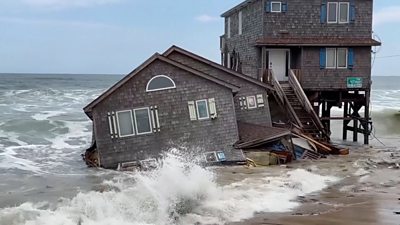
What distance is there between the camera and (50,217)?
14289mm

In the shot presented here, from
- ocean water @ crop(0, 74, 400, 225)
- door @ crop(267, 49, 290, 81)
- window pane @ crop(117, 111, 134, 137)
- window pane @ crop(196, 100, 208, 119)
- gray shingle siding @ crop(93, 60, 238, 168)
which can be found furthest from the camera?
door @ crop(267, 49, 290, 81)

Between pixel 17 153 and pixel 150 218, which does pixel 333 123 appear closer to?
pixel 17 153

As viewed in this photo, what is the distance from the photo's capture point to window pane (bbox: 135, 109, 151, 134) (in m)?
23.8

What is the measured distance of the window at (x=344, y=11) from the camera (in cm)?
3001

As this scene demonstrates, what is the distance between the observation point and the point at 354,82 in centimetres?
2998

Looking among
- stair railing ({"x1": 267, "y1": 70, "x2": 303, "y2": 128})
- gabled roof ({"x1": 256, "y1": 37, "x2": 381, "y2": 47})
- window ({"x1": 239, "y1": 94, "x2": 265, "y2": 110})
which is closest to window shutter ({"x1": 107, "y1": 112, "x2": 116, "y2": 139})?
window ({"x1": 239, "y1": 94, "x2": 265, "y2": 110})

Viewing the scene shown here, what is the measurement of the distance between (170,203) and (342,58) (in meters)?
17.5

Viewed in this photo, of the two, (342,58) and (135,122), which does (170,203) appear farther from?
(342,58)

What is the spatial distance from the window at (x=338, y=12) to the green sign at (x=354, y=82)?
3.02 m

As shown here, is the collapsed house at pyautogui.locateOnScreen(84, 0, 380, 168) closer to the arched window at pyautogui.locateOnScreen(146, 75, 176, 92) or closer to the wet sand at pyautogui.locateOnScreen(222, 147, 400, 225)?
the arched window at pyautogui.locateOnScreen(146, 75, 176, 92)

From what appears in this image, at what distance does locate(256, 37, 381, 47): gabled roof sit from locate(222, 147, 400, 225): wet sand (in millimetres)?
6405

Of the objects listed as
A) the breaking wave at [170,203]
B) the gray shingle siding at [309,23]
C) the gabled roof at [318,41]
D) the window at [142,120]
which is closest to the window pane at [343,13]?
the gray shingle siding at [309,23]

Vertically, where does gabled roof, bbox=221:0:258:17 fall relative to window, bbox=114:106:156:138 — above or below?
above

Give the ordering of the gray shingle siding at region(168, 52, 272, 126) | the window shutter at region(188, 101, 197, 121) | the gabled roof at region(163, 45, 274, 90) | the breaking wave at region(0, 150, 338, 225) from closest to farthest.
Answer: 1. the breaking wave at region(0, 150, 338, 225)
2. the window shutter at region(188, 101, 197, 121)
3. the gabled roof at region(163, 45, 274, 90)
4. the gray shingle siding at region(168, 52, 272, 126)
